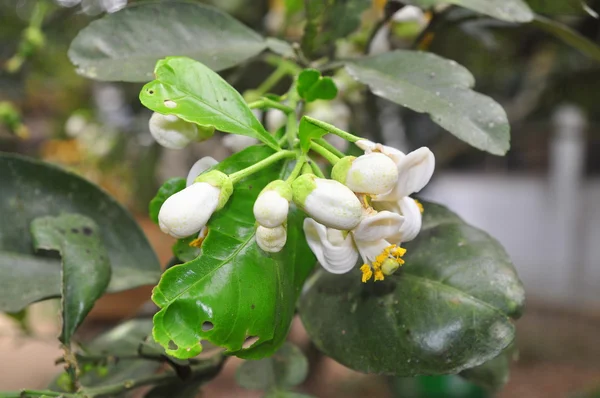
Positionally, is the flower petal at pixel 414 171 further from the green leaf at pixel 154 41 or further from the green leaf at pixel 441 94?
the green leaf at pixel 154 41

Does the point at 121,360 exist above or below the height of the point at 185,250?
below

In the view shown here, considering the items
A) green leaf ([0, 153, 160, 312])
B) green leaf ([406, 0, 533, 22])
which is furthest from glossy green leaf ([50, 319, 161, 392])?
green leaf ([406, 0, 533, 22])

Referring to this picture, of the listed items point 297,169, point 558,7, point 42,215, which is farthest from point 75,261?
point 558,7

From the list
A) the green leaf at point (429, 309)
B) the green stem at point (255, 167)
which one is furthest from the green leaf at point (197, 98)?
the green leaf at point (429, 309)

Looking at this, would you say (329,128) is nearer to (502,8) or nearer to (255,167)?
(255,167)

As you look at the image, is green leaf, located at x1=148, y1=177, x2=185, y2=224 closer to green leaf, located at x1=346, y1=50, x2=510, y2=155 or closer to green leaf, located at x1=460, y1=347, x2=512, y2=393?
green leaf, located at x1=346, y1=50, x2=510, y2=155
